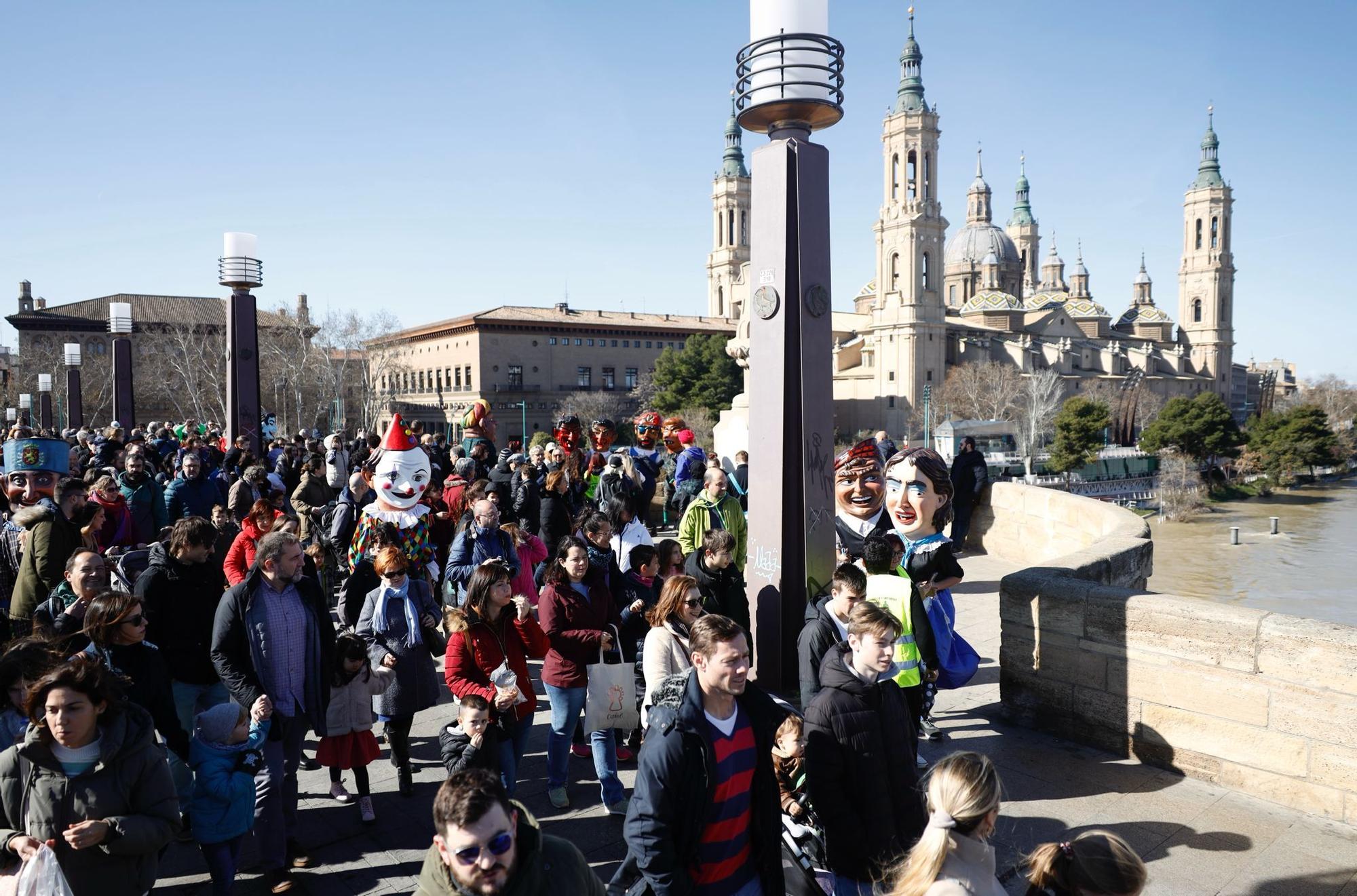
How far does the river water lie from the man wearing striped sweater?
69.8ft

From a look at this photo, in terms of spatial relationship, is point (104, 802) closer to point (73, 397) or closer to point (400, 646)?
point (400, 646)

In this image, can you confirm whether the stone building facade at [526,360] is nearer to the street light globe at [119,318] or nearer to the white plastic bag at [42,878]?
the street light globe at [119,318]

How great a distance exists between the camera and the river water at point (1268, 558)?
29.3 metres

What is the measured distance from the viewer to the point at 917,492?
5902 mm

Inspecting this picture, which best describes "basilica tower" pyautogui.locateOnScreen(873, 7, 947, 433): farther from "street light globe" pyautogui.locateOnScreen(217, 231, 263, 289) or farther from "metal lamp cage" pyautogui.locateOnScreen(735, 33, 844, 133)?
Answer: "metal lamp cage" pyautogui.locateOnScreen(735, 33, 844, 133)

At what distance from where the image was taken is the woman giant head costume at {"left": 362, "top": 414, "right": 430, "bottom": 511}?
6.73 meters

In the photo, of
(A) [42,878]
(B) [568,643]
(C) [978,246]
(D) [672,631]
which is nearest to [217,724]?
(A) [42,878]

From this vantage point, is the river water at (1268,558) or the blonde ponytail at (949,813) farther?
the river water at (1268,558)

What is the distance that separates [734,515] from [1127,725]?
320 centimetres

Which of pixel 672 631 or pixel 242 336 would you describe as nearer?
pixel 672 631

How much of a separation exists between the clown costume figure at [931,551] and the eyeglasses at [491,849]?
3.27 m

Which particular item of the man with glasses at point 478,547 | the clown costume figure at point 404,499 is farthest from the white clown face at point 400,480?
the man with glasses at point 478,547

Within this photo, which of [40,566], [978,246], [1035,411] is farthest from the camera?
[978,246]

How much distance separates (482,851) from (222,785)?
7.16 feet
